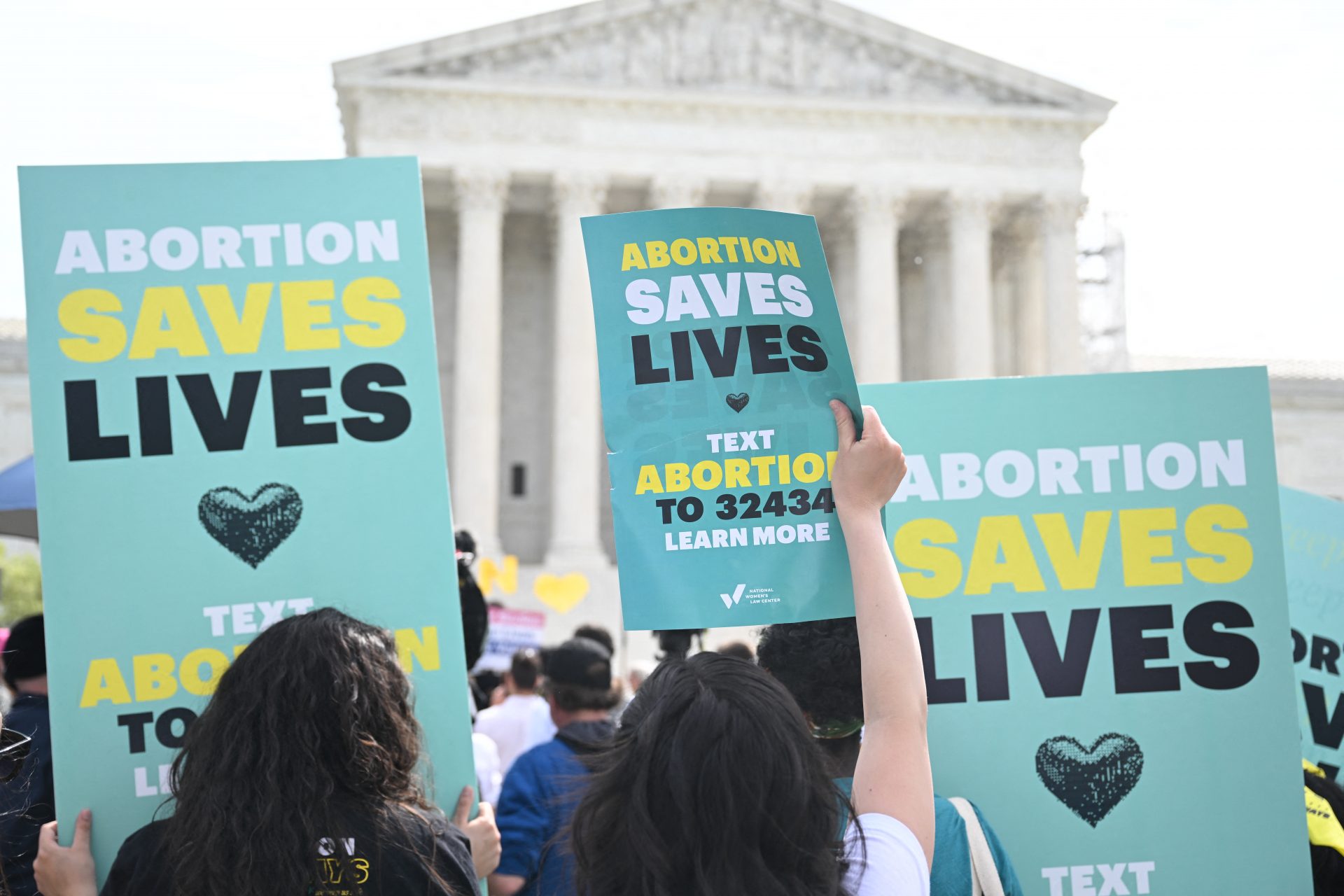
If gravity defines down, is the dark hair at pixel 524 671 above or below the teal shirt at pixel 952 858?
below

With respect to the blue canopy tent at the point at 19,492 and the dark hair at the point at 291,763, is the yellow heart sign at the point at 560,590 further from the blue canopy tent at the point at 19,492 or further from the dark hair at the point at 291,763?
the dark hair at the point at 291,763

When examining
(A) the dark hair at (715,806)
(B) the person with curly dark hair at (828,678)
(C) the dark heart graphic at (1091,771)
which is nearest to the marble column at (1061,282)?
(C) the dark heart graphic at (1091,771)

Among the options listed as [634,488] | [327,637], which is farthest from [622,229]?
[327,637]

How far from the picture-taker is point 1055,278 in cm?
4088

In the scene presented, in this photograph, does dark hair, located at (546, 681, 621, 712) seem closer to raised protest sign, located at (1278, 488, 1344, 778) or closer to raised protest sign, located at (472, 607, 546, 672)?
raised protest sign, located at (1278, 488, 1344, 778)

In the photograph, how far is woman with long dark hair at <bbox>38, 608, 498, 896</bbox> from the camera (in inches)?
118

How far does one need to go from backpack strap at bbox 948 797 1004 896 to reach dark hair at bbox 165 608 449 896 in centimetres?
129

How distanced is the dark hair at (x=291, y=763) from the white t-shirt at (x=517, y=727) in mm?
6831

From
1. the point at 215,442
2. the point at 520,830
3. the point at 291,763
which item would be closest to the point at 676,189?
the point at 520,830

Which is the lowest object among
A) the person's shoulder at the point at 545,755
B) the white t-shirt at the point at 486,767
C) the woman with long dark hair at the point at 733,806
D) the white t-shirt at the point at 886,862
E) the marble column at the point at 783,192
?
the white t-shirt at the point at 486,767

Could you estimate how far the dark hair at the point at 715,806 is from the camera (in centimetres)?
237

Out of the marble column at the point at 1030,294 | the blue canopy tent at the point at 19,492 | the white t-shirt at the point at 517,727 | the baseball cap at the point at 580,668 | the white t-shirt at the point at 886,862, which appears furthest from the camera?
the marble column at the point at 1030,294

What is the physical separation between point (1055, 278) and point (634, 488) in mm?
39998

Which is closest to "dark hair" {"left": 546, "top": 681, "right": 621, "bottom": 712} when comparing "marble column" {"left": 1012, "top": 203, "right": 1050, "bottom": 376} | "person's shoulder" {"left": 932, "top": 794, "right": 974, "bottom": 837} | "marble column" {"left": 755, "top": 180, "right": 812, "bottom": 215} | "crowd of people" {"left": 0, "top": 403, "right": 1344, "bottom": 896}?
"crowd of people" {"left": 0, "top": 403, "right": 1344, "bottom": 896}
